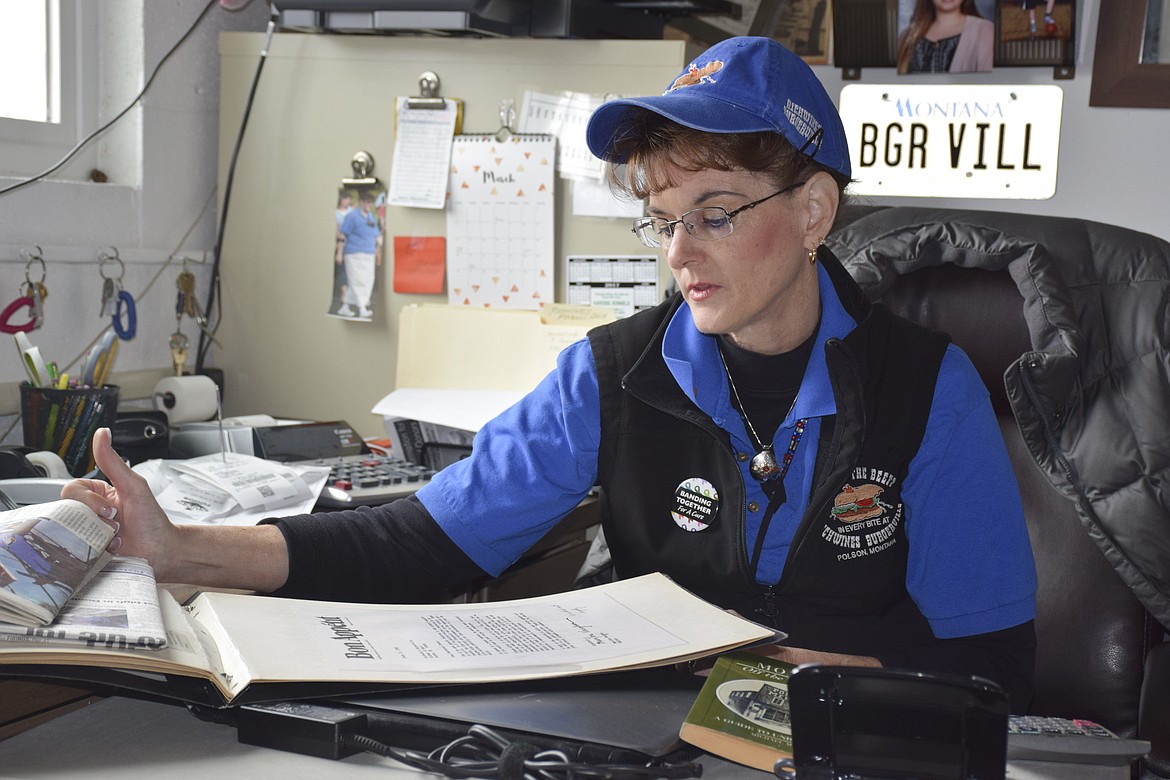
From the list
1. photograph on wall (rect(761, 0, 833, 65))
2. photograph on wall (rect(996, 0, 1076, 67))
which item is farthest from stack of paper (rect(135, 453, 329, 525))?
photograph on wall (rect(996, 0, 1076, 67))

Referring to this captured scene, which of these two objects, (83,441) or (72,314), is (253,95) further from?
(83,441)

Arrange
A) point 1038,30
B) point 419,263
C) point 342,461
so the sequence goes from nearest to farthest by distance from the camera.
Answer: point 342,461 < point 419,263 < point 1038,30

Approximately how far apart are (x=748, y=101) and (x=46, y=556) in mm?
697

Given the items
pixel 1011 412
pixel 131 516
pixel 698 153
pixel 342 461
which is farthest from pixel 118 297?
pixel 1011 412

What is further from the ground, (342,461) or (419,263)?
(419,263)

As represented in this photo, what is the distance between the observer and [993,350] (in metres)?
1.33

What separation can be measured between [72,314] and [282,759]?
3.92 ft

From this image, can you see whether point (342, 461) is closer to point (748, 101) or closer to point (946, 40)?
point (748, 101)

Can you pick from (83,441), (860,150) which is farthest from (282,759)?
(860,150)

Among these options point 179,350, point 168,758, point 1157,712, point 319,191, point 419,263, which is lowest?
point 1157,712

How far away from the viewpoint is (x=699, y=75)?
1084 millimetres

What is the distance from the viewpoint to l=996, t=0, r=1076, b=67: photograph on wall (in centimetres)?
205

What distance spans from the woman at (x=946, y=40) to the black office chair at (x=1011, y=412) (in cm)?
87

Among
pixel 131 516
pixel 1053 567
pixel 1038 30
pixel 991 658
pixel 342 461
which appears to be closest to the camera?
pixel 131 516
